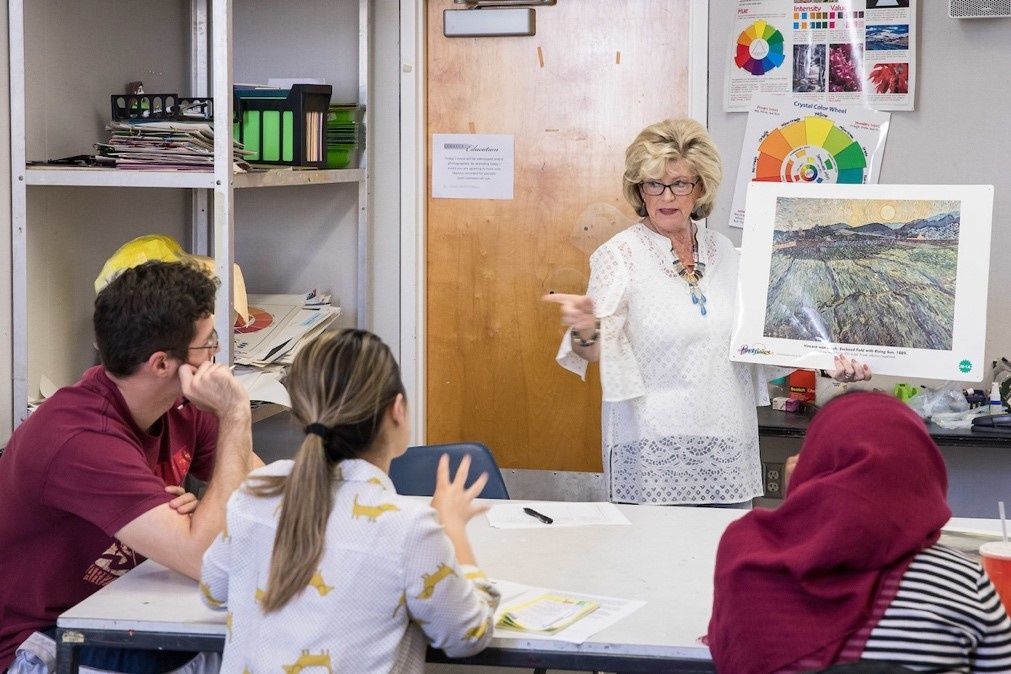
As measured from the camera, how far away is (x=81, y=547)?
6.49ft

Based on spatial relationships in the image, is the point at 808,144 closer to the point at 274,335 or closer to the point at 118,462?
the point at 274,335

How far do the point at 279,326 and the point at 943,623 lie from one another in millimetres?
2520

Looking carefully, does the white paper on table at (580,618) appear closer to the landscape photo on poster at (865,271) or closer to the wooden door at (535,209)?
the landscape photo on poster at (865,271)

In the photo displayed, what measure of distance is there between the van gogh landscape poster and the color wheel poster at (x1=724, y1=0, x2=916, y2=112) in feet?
3.19

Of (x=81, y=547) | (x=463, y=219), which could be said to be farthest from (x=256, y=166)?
(x=81, y=547)

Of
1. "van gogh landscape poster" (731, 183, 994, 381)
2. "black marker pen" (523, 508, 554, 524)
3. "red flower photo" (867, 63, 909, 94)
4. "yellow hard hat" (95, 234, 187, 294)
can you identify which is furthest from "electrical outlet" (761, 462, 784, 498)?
"yellow hard hat" (95, 234, 187, 294)

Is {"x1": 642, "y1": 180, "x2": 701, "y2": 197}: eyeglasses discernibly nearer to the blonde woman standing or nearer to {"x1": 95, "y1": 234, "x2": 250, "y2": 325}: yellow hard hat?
the blonde woman standing

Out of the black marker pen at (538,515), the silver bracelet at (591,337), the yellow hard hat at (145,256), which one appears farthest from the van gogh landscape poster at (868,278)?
the yellow hard hat at (145,256)

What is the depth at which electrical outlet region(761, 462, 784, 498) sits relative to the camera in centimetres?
371

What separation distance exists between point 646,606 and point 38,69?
2.09 meters

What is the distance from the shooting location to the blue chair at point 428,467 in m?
2.80

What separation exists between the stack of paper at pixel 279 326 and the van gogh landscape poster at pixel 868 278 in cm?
142

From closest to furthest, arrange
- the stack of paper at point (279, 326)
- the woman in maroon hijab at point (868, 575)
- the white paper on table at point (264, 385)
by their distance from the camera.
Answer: the woman in maroon hijab at point (868, 575) → the white paper on table at point (264, 385) → the stack of paper at point (279, 326)

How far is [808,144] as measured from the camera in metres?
3.59
